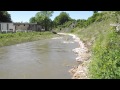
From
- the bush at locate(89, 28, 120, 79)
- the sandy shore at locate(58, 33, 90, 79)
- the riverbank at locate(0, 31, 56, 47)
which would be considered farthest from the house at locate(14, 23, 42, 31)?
the bush at locate(89, 28, 120, 79)

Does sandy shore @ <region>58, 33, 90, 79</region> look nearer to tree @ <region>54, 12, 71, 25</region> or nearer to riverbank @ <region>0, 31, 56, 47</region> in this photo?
riverbank @ <region>0, 31, 56, 47</region>

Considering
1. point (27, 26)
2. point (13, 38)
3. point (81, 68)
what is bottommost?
point (13, 38)

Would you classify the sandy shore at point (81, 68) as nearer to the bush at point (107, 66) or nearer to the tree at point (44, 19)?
the bush at point (107, 66)

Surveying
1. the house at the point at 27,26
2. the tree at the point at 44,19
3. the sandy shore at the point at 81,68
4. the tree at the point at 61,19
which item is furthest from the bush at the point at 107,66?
the tree at the point at 61,19

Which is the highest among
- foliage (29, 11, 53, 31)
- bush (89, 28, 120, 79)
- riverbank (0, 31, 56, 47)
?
foliage (29, 11, 53, 31)

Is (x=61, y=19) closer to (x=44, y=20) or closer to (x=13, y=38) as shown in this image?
(x=44, y=20)

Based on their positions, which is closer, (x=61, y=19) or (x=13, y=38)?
(x=13, y=38)

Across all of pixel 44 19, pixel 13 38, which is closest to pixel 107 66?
pixel 13 38

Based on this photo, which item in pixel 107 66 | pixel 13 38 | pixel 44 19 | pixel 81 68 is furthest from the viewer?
pixel 44 19

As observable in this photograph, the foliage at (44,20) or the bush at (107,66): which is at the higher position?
the foliage at (44,20)
